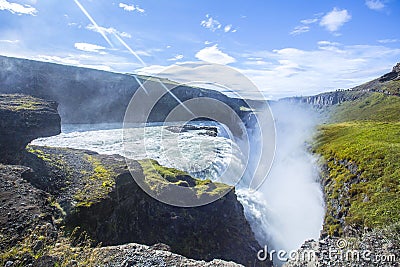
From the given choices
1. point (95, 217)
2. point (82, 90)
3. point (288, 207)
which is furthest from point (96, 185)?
point (82, 90)

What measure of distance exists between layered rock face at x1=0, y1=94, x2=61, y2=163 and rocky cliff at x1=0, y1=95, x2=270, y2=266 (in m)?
0.10

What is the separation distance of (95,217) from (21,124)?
32.0ft

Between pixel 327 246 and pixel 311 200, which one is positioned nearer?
pixel 327 246

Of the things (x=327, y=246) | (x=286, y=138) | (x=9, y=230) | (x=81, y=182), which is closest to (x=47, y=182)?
(x=81, y=182)

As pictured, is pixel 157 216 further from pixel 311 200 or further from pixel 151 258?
pixel 311 200

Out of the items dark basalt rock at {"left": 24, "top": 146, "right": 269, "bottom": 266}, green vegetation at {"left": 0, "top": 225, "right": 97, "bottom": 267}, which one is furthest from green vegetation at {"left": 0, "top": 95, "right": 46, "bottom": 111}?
green vegetation at {"left": 0, "top": 225, "right": 97, "bottom": 267}

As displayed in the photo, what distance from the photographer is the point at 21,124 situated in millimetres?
17750

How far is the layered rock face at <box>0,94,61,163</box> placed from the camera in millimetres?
16433

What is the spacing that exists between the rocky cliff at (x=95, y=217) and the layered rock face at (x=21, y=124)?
10 centimetres

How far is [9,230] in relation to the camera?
8250mm

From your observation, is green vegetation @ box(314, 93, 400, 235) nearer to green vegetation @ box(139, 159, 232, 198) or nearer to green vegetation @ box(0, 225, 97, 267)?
green vegetation @ box(139, 159, 232, 198)

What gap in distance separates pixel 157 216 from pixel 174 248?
2.52 m

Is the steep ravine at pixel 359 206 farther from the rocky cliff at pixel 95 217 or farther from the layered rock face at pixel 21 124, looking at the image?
the layered rock face at pixel 21 124

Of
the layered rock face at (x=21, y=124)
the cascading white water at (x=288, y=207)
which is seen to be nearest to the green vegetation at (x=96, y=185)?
the layered rock face at (x=21, y=124)
